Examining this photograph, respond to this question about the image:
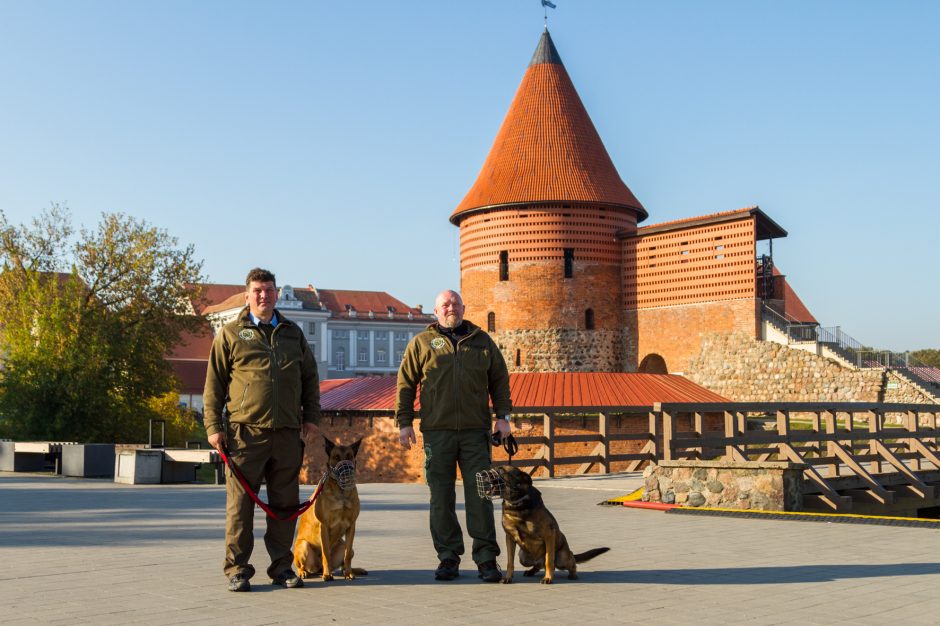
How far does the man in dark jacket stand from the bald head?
0.91 m

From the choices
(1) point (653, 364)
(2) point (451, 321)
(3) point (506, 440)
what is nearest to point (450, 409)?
(3) point (506, 440)

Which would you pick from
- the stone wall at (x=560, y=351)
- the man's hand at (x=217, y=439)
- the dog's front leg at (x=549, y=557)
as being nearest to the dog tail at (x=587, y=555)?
the dog's front leg at (x=549, y=557)

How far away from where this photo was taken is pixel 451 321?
652cm

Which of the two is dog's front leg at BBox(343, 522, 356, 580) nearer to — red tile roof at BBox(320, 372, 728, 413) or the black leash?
the black leash

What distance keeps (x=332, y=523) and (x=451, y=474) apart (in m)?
0.86

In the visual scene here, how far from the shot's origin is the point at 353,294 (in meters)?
107

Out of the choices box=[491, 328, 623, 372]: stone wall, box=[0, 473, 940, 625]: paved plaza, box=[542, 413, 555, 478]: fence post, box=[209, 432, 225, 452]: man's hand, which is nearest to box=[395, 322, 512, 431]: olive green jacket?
box=[0, 473, 940, 625]: paved plaza

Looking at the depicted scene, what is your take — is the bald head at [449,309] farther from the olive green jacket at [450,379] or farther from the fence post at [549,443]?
the fence post at [549,443]

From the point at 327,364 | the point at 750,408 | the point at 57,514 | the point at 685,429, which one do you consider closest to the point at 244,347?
the point at 57,514

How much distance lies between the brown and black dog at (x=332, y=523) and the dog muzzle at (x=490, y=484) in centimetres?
74

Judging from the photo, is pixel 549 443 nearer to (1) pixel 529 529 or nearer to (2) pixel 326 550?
(1) pixel 529 529

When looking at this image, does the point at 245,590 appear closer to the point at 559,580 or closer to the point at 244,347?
the point at 244,347

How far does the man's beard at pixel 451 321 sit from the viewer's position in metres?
6.50

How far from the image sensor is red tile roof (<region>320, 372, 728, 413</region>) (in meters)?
30.7
